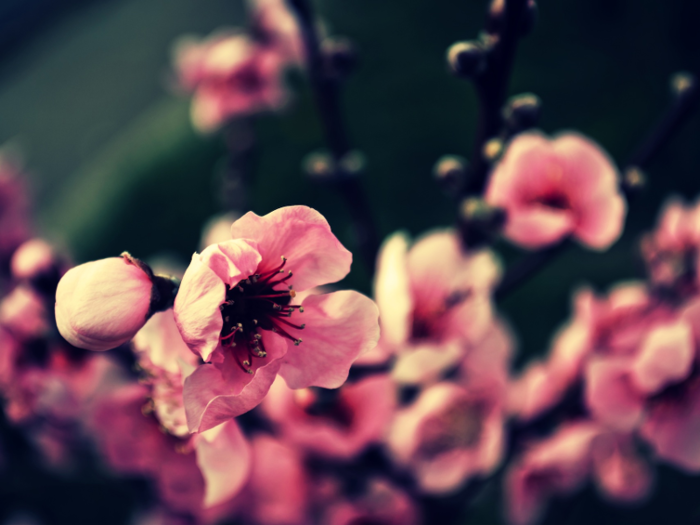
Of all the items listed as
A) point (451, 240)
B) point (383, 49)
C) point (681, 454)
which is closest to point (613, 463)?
point (681, 454)

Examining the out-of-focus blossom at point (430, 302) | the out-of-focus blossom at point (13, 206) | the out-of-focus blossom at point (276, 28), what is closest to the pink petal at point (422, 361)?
the out-of-focus blossom at point (430, 302)

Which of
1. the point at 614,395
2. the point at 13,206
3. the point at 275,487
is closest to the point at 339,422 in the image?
the point at 275,487

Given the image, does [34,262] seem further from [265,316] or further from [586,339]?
[586,339]

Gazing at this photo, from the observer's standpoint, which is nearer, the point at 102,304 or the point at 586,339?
the point at 102,304

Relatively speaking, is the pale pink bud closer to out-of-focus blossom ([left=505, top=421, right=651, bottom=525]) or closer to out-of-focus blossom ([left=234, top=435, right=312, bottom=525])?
out-of-focus blossom ([left=234, top=435, right=312, bottom=525])

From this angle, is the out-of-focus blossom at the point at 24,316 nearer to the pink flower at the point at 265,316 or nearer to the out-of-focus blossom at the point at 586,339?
the pink flower at the point at 265,316

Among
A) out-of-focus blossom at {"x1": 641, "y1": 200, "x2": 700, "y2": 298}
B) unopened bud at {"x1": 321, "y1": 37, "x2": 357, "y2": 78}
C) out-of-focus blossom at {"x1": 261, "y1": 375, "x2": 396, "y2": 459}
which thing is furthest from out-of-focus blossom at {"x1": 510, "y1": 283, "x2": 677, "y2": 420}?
unopened bud at {"x1": 321, "y1": 37, "x2": 357, "y2": 78}
